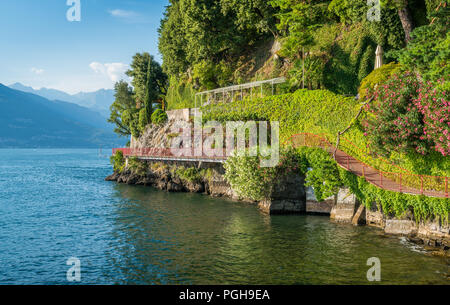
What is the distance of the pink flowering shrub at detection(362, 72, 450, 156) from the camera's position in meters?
20.2

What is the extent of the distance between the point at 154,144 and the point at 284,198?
35.1 metres

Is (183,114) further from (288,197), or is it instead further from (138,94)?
(288,197)

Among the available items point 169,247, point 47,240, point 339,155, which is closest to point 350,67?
point 339,155

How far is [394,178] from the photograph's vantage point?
24.7 meters

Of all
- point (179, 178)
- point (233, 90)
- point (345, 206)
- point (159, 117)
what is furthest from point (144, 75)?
point (345, 206)

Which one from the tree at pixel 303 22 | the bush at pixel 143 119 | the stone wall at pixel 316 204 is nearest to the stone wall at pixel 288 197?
the stone wall at pixel 316 204

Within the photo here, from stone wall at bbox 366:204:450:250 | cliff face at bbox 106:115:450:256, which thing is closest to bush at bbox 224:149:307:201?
cliff face at bbox 106:115:450:256

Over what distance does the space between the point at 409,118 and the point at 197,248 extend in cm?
1595

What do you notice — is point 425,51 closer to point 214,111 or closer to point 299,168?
point 299,168

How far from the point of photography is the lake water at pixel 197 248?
16938 mm

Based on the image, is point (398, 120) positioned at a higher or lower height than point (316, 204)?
higher

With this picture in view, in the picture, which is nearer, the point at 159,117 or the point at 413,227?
the point at 413,227

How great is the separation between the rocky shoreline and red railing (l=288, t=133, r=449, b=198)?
2001 millimetres
